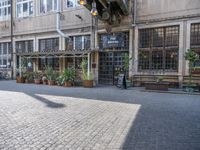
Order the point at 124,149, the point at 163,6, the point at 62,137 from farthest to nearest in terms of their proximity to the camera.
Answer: the point at 163,6, the point at 62,137, the point at 124,149

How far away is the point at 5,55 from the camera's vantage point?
66.8 ft

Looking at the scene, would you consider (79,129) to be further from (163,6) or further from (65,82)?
(163,6)

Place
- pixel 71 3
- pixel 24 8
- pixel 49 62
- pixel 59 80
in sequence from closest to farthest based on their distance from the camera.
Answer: pixel 59 80 < pixel 71 3 < pixel 49 62 < pixel 24 8

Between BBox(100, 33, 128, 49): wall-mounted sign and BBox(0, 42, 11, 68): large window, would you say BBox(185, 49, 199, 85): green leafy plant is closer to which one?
BBox(100, 33, 128, 49): wall-mounted sign

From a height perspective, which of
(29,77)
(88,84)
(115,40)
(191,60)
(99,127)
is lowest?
(99,127)

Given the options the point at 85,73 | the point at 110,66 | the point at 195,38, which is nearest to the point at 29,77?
the point at 85,73

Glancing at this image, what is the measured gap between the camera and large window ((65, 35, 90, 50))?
15.2 metres

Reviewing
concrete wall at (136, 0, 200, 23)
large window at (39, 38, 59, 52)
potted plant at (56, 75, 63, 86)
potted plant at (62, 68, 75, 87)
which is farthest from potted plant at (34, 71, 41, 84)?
concrete wall at (136, 0, 200, 23)

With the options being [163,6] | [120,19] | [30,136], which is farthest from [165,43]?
[30,136]

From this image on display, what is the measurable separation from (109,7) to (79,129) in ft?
31.9

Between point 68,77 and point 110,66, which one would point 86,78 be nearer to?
point 68,77

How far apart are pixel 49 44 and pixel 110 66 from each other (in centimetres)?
626

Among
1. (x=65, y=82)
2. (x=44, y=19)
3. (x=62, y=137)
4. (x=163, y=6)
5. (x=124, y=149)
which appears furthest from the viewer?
(x=44, y=19)

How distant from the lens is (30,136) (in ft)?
13.4
